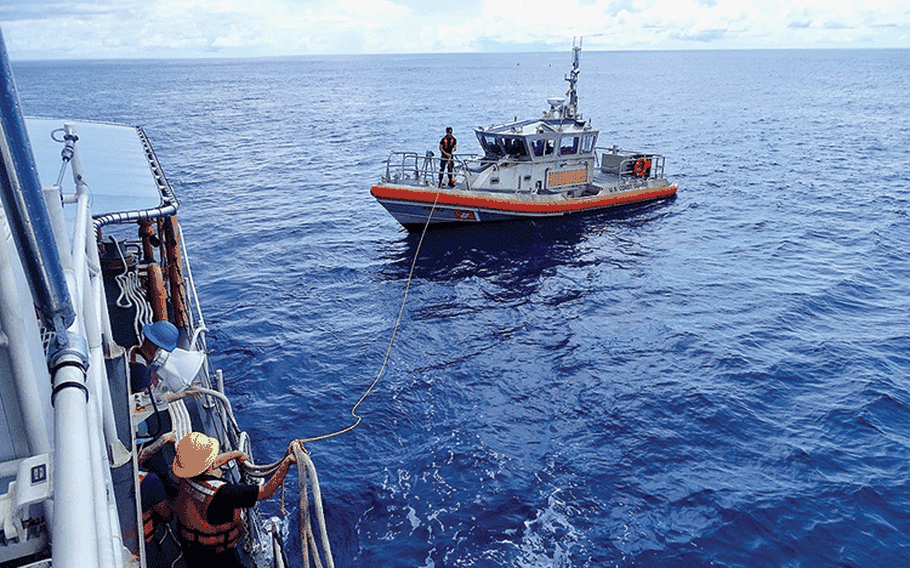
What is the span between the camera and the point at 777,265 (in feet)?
63.7

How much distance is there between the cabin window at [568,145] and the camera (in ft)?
74.1

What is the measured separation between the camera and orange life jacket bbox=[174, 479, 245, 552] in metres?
4.81

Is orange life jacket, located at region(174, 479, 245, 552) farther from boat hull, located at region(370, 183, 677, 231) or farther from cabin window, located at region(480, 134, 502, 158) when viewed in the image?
cabin window, located at region(480, 134, 502, 158)

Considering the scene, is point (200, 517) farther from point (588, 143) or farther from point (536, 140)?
point (588, 143)

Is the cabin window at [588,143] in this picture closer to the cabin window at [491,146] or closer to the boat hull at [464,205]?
the boat hull at [464,205]

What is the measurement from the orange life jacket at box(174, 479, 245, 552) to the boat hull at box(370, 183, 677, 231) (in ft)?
51.4

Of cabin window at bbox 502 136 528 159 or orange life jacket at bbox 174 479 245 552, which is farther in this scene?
cabin window at bbox 502 136 528 159

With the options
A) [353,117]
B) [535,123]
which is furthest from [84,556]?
[353,117]

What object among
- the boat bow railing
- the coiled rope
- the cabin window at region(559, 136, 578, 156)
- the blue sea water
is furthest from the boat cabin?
the coiled rope

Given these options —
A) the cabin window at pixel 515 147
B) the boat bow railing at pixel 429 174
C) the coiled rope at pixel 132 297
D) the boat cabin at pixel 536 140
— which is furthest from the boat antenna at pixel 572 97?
the coiled rope at pixel 132 297

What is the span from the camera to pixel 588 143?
920 inches

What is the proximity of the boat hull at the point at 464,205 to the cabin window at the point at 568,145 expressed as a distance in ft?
5.44

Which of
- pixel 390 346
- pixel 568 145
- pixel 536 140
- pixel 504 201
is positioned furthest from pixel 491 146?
pixel 390 346

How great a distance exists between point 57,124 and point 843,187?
1300 inches
